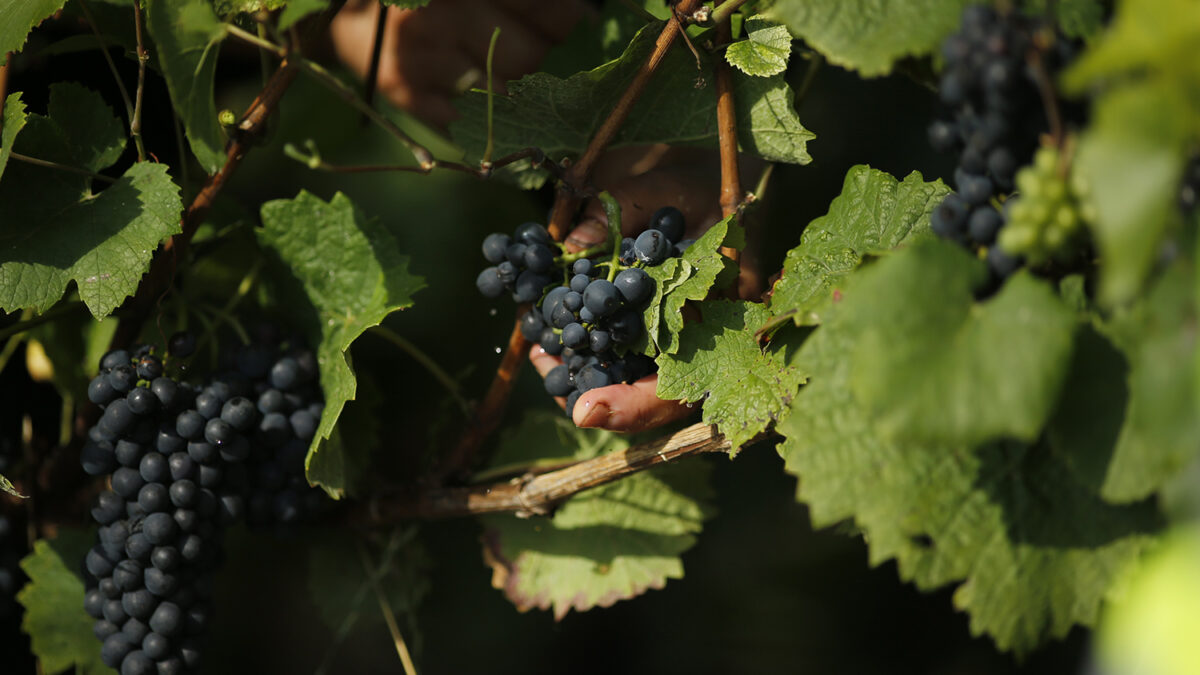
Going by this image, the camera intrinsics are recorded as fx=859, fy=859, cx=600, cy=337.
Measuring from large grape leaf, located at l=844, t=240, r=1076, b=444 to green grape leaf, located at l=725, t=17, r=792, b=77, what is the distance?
335mm

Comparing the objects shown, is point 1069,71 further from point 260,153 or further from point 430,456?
point 260,153

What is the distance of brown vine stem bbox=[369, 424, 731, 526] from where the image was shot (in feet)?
3.06

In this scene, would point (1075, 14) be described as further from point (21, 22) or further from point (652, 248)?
point (21, 22)

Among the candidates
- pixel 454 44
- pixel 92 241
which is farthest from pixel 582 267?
pixel 454 44

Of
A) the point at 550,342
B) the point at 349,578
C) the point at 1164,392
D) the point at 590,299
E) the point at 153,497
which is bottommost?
the point at 349,578

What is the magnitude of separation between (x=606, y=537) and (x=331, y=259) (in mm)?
540

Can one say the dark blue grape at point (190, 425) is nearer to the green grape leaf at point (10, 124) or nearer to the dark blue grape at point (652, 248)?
the green grape leaf at point (10, 124)

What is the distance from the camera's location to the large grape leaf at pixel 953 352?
565mm

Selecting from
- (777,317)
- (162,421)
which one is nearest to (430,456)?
(162,421)

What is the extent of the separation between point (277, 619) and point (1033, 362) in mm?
1453

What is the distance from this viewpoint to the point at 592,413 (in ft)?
2.99

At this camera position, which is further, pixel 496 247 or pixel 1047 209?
pixel 496 247

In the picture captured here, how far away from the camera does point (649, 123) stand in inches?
40.0

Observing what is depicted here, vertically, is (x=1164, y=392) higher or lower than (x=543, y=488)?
higher
